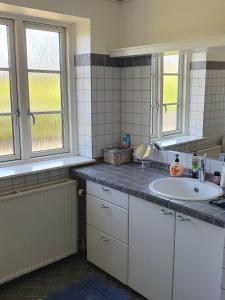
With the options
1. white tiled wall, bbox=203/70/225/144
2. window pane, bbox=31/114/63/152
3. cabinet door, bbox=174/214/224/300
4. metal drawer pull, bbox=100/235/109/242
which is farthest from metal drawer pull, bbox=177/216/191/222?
window pane, bbox=31/114/63/152

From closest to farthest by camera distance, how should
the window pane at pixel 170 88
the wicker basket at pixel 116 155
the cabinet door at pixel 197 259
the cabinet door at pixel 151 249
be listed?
the cabinet door at pixel 197 259, the cabinet door at pixel 151 249, the window pane at pixel 170 88, the wicker basket at pixel 116 155

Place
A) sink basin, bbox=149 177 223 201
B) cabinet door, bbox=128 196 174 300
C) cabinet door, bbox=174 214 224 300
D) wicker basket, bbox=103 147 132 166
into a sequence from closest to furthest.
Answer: cabinet door, bbox=174 214 224 300
cabinet door, bbox=128 196 174 300
sink basin, bbox=149 177 223 201
wicker basket, bbox=103 147 132 166

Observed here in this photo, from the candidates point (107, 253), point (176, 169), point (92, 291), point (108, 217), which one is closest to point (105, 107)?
point (176, 169)

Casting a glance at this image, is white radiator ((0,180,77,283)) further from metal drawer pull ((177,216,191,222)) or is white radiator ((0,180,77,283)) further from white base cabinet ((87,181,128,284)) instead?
metal drawer pull ((177,216,191,222))

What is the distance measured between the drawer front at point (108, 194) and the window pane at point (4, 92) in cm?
87

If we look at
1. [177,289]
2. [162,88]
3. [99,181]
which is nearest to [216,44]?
[162,88]

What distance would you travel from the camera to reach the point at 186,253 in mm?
1810

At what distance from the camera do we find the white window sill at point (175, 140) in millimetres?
2302

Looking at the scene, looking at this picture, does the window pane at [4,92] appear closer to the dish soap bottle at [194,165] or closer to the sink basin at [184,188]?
the sink basin at [184,188]

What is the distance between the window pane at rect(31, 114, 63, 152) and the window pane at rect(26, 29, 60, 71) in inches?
16.5

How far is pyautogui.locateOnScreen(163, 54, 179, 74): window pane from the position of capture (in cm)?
232

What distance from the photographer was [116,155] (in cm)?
262

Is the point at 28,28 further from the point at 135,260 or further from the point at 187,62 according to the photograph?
the point at 135,260

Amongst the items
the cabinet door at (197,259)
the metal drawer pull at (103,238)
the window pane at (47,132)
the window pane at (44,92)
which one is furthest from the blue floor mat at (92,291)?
the window pane at (44,92)
